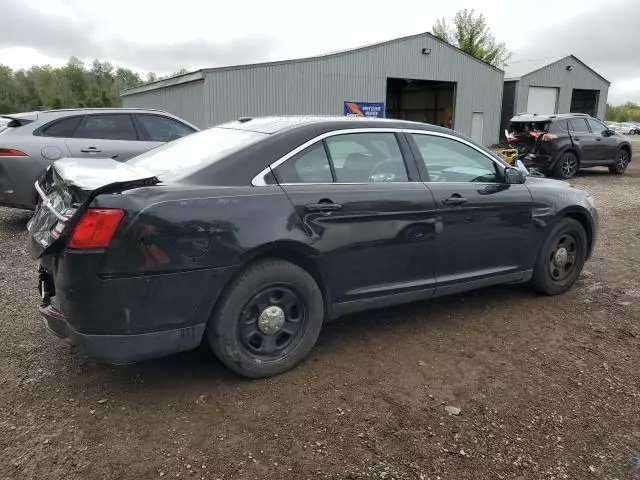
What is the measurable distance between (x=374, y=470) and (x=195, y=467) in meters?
0.83

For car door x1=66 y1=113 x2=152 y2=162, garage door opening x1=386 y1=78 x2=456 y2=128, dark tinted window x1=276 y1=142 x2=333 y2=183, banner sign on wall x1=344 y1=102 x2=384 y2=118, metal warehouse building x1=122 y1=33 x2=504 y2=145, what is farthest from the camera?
garage door opening x1=386 y1=78 x2=456 y2=128

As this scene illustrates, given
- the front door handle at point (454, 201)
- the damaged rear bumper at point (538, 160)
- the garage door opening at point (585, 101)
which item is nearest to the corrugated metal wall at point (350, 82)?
→ the garage door opening at point (585, 101)

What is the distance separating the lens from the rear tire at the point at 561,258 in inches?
180

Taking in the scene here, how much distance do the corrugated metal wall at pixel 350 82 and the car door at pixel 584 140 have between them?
1104 centimetres

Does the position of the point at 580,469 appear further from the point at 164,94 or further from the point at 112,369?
the point at 164,94

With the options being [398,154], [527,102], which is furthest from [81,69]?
[398,154]

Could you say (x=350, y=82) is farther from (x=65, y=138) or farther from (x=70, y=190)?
(x=70, y=190)

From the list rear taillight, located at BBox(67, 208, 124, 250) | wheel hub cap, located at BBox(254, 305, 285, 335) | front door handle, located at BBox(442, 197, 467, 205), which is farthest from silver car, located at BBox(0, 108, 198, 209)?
front door handle, located at BBox(442, 197, 467, 205)

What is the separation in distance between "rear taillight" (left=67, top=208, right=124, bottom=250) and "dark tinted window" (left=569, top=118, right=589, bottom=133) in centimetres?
1319

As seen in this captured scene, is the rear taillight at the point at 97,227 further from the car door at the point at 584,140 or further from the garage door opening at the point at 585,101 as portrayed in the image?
the garage door opening at the point at 585,101

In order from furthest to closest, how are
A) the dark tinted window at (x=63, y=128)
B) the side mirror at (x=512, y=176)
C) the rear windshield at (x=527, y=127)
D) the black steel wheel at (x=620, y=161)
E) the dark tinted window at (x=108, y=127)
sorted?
the black steel wheel at (x=620, y=161), the rear windshield at (x=527, y=127), the dark tinted window at (x=108, y=127), the dark tinted window at (x=63, y=128), the side mirror at (x=512, y=176)

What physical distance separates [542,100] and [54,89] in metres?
53.9

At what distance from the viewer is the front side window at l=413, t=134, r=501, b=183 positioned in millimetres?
3902

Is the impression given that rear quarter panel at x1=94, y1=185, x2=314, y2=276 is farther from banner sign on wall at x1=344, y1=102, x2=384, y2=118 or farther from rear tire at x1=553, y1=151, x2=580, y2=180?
banner sign on wall at x1=344, y1=102, x2=384, y2=118
